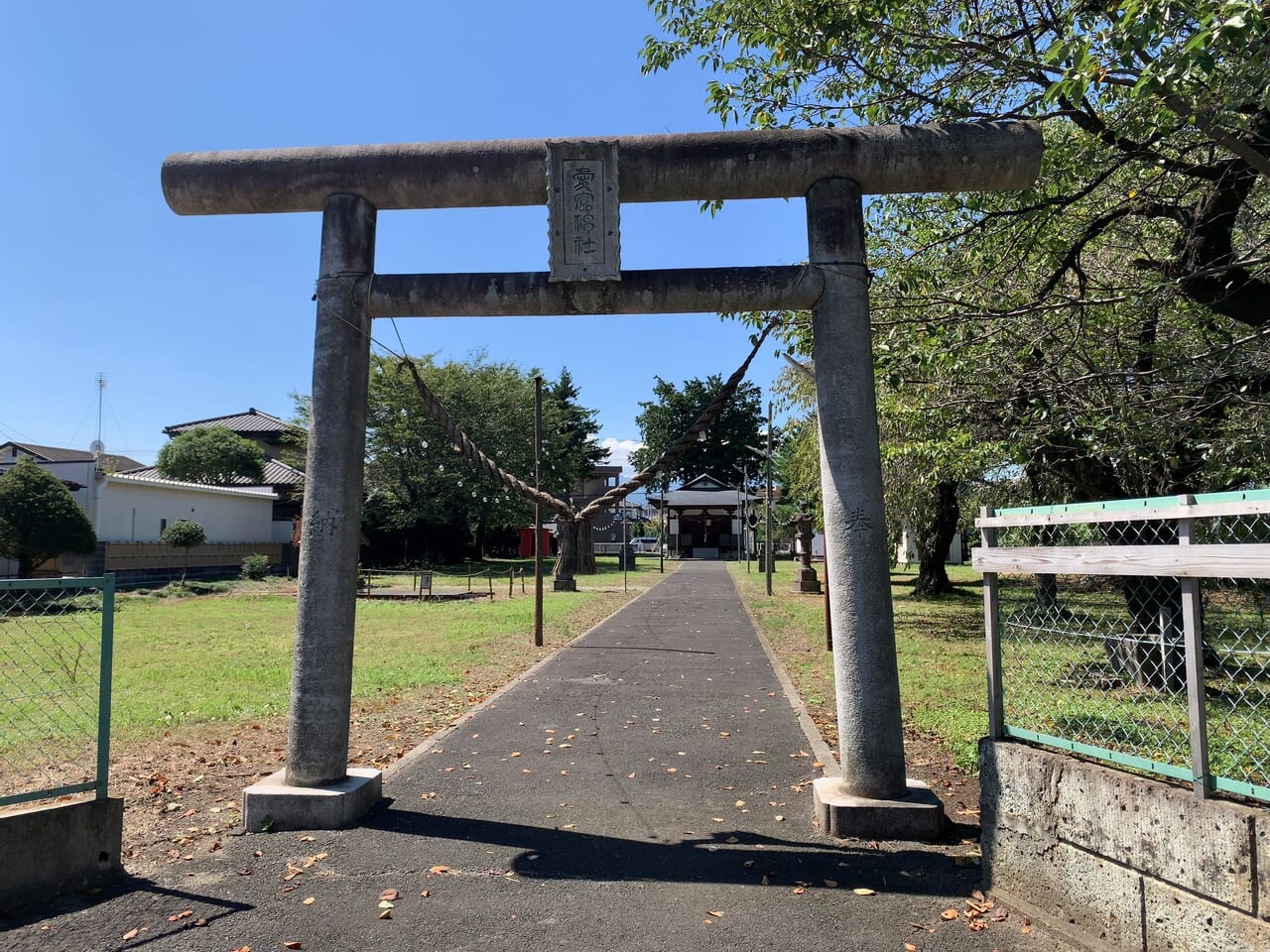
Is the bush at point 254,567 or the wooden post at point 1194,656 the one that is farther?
the bush at point 254,567

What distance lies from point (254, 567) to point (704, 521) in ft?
122

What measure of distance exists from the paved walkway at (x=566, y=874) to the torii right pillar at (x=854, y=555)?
25 centimetres

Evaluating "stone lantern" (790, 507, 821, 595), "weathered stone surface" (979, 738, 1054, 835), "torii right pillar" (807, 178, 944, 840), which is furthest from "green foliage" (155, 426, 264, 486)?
"weathered stone surface" (979, 738, 1054, 835)

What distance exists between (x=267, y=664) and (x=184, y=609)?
10251 mm

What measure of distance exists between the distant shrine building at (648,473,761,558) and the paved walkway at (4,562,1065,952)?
5125 cm

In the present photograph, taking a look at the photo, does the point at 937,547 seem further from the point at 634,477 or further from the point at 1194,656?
the point at 1194,656

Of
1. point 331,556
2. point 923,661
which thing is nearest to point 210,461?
point 923,661

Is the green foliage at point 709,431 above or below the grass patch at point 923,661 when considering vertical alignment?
above

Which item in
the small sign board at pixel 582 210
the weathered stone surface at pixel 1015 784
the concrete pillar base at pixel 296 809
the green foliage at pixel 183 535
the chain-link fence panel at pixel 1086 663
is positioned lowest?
the concrete pillar base at pixel 296 809

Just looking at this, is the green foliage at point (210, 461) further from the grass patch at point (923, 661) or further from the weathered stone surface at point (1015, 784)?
the weathered stone surface at point (1015, 784)

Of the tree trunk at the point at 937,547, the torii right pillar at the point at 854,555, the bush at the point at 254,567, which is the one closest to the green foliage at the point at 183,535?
the bush at the point at 254,567

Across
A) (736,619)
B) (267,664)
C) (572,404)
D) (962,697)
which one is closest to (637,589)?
(736,619)

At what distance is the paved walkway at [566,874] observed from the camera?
146 inches

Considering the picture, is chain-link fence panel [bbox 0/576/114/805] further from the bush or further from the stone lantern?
the stone lantern
